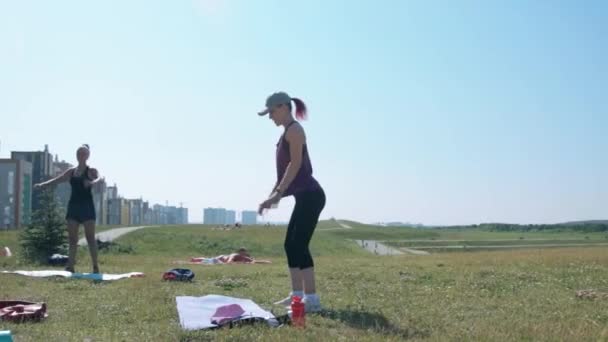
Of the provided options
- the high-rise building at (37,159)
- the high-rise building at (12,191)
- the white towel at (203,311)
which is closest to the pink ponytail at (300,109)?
the white towel at (203,311)

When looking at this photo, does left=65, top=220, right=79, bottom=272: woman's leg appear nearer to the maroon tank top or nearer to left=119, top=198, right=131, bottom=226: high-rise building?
the maroon tank top

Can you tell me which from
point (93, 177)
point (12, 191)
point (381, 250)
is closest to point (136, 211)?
point (381, 250)

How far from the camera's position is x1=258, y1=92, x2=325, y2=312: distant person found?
675 centimetres

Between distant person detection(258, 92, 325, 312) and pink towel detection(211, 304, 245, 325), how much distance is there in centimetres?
102

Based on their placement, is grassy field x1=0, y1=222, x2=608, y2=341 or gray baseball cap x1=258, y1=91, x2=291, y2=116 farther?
gray baseball cap x1=258, y1=91, x2=291, y2=116

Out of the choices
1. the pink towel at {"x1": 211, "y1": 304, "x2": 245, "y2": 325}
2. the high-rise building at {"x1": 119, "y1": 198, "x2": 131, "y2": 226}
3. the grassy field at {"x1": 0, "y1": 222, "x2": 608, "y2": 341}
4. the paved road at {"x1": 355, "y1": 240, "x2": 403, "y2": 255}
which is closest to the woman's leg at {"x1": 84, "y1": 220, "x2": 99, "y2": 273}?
the grassy field at {"x1": 0, "y1": 222, "x2": 608, "y2": 341}

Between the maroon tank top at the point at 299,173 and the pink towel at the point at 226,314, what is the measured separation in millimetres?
1421

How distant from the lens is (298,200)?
6879mm

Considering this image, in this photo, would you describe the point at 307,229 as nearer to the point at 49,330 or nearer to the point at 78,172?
the point at 49,330

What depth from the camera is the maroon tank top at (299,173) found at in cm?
687

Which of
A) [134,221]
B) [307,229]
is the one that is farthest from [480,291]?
[134,221]

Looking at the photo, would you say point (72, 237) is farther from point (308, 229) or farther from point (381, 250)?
point (381, 250)

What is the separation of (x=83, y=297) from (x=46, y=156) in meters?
53.3

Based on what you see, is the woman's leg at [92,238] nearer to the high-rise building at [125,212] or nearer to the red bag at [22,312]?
the red bag at [22,312]
